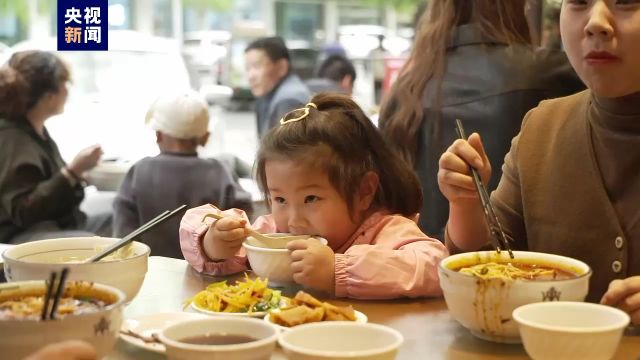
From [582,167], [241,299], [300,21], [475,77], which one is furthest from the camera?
[300,21]

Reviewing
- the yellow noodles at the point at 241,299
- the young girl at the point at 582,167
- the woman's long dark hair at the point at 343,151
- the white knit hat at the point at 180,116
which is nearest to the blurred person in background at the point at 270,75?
the white knit hat at the point at 180,116

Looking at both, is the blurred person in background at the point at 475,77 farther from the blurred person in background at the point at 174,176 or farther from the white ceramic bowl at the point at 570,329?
the white ceramic bowl at the point at 570,329

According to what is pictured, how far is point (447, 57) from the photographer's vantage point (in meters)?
2.35

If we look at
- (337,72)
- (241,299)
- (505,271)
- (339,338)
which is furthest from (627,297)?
(337,72)

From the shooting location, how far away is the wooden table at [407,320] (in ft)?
3.76

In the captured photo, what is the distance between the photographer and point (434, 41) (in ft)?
7.66

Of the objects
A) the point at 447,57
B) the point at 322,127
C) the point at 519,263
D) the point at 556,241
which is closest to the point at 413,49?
the point at 447,57

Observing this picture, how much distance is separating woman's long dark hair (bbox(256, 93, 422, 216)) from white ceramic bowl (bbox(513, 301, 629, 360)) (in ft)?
2.20

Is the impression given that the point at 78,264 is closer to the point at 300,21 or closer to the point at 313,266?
the point at 313,266

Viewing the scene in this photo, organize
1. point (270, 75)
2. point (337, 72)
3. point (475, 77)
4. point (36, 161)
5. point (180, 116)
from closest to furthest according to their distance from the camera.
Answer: point (475, 77), point (36, 161), point (180, 116), point (270, 75), point (337, 72)

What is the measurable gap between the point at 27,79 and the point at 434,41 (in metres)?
1.61

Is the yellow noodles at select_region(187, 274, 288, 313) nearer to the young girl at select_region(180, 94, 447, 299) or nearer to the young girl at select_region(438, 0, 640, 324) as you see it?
the young girl at select_region(180, 94, 447, 299)

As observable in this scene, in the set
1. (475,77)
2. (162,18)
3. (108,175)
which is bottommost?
(108,175)

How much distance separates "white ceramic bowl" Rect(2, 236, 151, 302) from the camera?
1213mm
